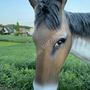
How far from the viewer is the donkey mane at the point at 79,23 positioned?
0.95 m

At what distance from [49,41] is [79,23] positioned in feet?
1.35

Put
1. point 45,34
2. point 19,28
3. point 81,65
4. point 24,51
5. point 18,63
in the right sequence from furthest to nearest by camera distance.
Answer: point 19,28, point 24,51, point 18,63, point 81,65, point 45,34

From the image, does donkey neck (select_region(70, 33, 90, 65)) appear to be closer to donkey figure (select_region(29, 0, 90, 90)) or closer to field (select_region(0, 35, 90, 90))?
donkey figure (select_region(29, 0, 90, 90))

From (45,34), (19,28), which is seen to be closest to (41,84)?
(45,34)

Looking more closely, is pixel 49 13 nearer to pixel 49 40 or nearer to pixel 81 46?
pixel 49 40

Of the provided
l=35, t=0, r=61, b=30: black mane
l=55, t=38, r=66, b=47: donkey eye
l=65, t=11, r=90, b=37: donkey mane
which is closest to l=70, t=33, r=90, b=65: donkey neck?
l=65, t=11, r=90, b=37: donkey mane

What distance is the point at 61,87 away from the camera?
6.06 feet

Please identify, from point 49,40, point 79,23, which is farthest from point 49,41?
point 79,23

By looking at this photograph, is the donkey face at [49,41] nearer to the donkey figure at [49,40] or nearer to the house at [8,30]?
the donkey figure at [49,40]

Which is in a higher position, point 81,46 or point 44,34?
point 44,34

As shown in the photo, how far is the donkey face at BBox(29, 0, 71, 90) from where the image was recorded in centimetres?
78

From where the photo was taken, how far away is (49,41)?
2.57 ft

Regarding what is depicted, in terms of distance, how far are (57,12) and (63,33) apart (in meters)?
0.18

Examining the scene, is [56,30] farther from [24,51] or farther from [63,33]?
[24,51]
